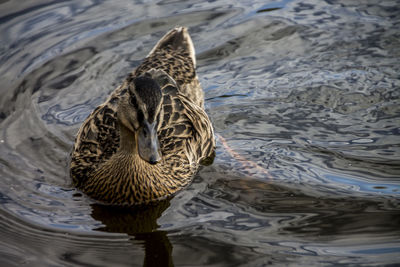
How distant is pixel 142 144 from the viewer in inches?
211

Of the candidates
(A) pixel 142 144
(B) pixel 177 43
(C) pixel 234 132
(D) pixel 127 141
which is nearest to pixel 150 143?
(A) pixel 142 144

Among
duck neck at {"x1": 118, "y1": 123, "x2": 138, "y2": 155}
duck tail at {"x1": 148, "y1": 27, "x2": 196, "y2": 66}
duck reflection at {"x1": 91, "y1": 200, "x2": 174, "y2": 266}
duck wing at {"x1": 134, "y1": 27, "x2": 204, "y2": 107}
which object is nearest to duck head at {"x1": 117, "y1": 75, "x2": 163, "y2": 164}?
duck neck at {"x1": 118, "y1": 123, "x2": 138, "y2": 155}

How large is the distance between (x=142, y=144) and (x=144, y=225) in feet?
2.58

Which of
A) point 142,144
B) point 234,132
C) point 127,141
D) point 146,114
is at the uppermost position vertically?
point 146,114

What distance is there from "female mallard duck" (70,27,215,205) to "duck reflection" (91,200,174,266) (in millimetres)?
116

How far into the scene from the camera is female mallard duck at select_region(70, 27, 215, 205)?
5344 mm

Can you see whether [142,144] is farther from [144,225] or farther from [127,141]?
[144,225]

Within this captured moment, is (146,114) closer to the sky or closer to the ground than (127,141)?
closer to the sky

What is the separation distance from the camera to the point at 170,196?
6.06 meters

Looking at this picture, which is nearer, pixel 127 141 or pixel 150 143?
pixel 150 143

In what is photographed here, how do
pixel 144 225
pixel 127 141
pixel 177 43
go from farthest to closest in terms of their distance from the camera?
pixel 177 43
pixel 127 141
pixel 144 225

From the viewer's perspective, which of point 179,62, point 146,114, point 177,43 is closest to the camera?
point 146,114

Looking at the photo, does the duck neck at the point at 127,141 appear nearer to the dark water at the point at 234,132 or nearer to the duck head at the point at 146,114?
the duck head at the point at 146,114

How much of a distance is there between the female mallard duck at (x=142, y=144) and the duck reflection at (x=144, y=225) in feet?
0.38
